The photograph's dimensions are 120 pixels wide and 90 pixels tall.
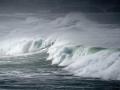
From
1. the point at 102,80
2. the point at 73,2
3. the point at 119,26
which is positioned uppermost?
the point at 73,2

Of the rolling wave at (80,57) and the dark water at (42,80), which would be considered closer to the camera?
the dark water at (42,80)

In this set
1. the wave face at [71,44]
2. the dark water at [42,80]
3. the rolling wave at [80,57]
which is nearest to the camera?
the dark water at [42,80]

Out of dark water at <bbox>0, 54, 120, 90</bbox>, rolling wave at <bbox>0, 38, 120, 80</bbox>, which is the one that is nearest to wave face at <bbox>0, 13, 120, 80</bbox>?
rolling wave at <bbox>0, 38, 120, 80</bbox>

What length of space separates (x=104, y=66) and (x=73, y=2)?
145 ft

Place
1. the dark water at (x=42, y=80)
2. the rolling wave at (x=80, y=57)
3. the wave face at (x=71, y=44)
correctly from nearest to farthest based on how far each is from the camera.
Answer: the dark water at (x=42, y=80), the rolling wave at (x=80, y=57), the wave face at (x=71, y=44)

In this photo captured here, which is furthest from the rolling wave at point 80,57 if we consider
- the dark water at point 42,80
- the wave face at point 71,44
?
the dark water at point 42,80

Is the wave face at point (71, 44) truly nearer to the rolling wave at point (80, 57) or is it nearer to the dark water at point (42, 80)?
the rolling wave at point (80, 57)

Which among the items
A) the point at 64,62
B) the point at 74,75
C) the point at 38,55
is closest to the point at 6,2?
the point at 38,55

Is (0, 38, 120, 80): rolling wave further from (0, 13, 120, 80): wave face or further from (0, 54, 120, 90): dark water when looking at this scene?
(0, 54, 120, 90): dark water

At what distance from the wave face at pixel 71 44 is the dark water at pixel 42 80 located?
750mm

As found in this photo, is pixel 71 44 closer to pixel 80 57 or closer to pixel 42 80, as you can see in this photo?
pixel 80 57

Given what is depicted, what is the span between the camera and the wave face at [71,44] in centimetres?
2172

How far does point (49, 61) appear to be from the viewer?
27.2 m

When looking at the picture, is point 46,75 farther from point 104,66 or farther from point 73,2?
point 73,2
